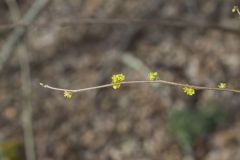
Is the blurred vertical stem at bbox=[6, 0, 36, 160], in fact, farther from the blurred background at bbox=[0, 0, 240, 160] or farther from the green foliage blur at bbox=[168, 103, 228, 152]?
the green foliage blur at bbox=[168, 103, 228, 152]

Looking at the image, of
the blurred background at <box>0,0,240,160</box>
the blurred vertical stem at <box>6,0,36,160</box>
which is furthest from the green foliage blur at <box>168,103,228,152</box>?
the blurred vertical stem at <box>6,0,36,160</box>

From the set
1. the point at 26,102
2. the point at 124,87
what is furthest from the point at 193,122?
the point at 26,102

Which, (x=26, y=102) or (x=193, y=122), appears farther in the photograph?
(x=26, y=102)

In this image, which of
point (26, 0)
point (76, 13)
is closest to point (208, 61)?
point (76, 13)

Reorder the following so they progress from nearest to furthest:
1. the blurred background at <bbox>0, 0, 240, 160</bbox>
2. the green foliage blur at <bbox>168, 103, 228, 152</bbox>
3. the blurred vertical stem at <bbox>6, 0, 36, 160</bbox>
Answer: the green foliage blur at <bbox>168, 103, 228, 152</bbox> → the blurred background at <bbox>0, 0, 240, 160</bbox> → the blurred vertical stem at <bbox>6, 0, 36, 160</bbox>

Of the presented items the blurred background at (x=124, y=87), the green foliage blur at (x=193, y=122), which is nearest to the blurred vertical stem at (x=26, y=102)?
the blurred background at (x=124, y=87)

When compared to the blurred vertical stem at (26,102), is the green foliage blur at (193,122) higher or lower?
lower

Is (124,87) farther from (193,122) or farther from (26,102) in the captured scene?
(193,122)

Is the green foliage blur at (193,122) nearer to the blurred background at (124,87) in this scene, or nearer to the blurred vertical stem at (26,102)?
the blurred background at (124,87)
